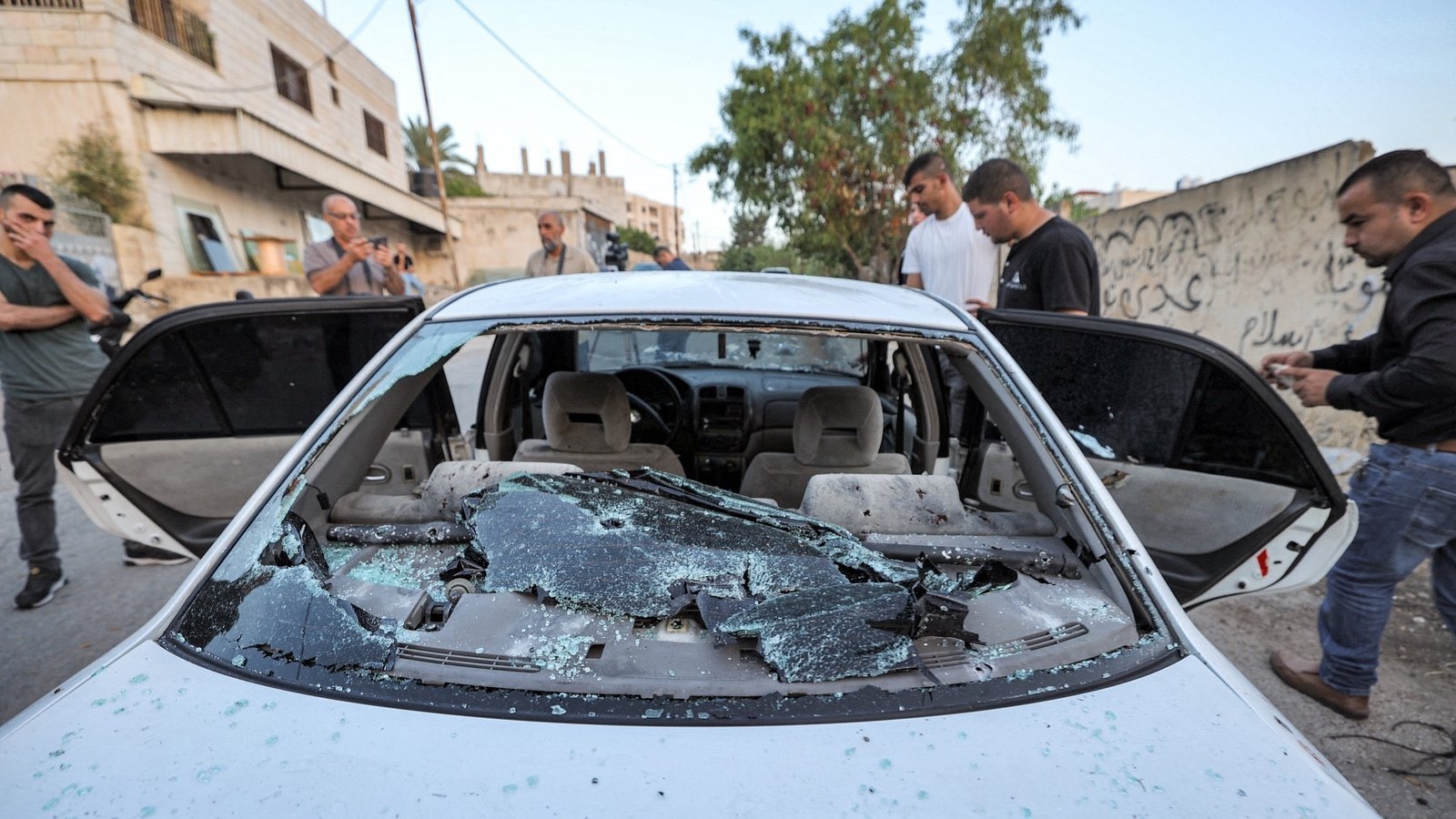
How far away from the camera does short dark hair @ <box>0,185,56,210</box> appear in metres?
2.68

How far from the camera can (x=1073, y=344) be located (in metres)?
2.01

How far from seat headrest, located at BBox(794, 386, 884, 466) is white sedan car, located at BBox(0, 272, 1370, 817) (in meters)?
0.01

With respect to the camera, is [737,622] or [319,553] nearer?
[737,622]

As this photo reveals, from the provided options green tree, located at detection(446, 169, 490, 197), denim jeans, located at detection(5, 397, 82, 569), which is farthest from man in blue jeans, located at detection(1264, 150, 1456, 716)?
green tree, located at detection(446, 169, 490, 197)

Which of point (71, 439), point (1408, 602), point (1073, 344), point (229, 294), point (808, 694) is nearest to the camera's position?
point (808, 694)

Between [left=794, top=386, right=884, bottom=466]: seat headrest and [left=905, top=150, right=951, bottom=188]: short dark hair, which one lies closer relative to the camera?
[left=794, top=386, right=884, bottom=466]: seat headrest

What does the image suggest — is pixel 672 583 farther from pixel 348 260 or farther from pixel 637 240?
pixel 637 240

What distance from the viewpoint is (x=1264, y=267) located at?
5117mm

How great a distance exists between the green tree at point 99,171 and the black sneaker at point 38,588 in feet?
36.8

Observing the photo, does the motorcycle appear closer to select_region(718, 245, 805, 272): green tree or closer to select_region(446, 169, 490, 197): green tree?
select_region(718, 245, 805, 272): green tree

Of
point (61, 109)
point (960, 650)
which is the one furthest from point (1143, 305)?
point (61, 109)

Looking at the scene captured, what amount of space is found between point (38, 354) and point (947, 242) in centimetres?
451

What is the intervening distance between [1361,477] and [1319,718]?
90 cm

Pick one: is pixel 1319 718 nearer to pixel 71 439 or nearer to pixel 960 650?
pixel 960 650
